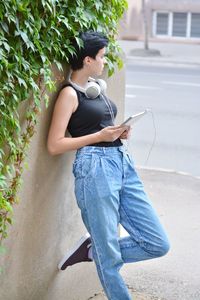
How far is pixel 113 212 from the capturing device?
11.3 feet

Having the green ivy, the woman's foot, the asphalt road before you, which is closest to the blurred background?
the asphalt road

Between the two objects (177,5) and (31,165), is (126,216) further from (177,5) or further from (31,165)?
(177,5)

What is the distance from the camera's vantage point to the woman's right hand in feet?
11.0

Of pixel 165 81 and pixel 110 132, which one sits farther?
pixel 165 81

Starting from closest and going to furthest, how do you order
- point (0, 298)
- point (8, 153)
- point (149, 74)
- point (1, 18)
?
point (1, 18), point (8, 153), point (0, 298), point (149, 74)

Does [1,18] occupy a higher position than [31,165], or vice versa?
[1,18]

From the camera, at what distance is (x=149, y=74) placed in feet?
56.2

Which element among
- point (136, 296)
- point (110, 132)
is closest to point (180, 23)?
point (136, 296)

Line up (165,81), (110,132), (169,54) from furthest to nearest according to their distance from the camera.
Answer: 1. (169,54)
2. (165,81)
3. (110,132)

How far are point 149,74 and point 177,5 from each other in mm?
7663

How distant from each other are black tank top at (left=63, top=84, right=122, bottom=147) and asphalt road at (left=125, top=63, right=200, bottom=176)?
1846 mm

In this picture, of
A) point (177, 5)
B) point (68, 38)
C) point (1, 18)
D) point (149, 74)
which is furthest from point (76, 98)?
point (177, 5)

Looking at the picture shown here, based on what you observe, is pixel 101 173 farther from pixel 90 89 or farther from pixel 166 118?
pixel 166 118

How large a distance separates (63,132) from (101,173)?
29 cm
